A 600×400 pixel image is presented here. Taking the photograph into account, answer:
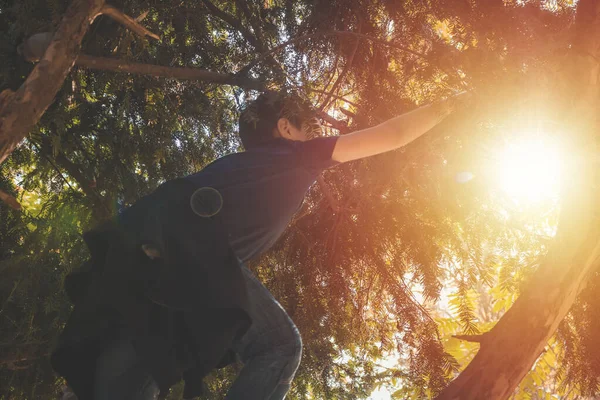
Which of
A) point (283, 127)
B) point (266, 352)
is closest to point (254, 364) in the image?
point (266, 352)

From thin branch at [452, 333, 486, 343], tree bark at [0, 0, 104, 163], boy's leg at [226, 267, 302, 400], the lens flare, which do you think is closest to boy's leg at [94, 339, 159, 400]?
boy's leg at [226, 267, 302, 400]

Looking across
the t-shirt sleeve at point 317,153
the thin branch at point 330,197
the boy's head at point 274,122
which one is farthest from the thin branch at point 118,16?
the thin branch at point 330,197

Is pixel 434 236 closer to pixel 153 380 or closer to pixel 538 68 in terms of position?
pixel 538 68

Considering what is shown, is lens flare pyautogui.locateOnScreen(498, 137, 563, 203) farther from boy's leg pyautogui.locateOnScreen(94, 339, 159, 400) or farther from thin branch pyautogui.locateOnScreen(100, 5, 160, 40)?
boy's leg pyautogui.locateOnScreen(94, 339, 159, 400)

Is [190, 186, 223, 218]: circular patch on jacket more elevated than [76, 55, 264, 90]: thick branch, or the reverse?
[76, 55, 264, 90]: thick branch

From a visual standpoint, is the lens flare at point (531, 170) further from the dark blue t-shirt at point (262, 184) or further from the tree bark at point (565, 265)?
the dark blue t-shirt at point (262, 184)

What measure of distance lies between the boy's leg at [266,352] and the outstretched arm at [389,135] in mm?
605

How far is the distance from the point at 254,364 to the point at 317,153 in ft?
2.60

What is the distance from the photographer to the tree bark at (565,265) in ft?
7.30

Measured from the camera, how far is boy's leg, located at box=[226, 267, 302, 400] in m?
1.86

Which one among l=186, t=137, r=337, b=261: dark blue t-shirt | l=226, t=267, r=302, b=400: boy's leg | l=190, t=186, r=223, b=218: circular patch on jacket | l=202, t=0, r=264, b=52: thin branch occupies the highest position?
l=202, t=0, r=264, b=52: thin branch

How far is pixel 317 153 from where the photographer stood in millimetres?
2104

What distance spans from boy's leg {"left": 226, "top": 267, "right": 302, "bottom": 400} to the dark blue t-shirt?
0.20m

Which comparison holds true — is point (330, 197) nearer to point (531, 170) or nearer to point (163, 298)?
point (531, 170)
